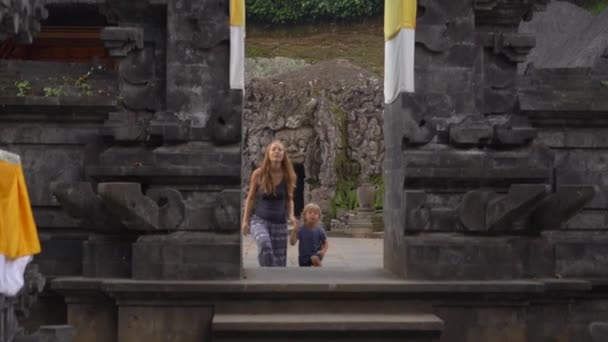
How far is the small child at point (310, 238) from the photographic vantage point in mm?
10445

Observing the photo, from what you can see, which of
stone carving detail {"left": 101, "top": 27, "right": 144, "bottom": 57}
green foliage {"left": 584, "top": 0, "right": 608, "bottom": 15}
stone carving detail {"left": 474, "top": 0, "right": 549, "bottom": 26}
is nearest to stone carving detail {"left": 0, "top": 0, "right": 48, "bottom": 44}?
stone carving detail {"left": 101, "top": 27, "right": 144, "bottom": 57}

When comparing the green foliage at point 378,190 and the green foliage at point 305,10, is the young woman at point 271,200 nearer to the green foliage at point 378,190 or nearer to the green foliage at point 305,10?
the green foliage at point 378,190

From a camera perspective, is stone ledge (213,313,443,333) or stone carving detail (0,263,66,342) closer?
stone carving detail (0,263,66,342)

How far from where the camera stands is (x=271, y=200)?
31.5 feet

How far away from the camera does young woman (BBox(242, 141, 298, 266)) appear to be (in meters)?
9.54

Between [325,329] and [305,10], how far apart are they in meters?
38.7

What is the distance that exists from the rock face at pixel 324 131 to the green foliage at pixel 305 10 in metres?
14.1

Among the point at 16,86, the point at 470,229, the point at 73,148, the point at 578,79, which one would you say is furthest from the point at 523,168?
the point at 16,86

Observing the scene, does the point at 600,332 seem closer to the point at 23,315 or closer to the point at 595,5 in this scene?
the point at 23,315

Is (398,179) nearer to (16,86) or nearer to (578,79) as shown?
(578,79)

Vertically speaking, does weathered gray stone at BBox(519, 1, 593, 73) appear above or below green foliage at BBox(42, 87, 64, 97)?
above

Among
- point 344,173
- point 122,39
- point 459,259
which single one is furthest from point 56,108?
point 344,173

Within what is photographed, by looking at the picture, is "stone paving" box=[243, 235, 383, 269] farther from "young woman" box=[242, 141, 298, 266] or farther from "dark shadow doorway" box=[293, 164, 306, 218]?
"dark shadow doorway" box=[293, 164, 306, 218]

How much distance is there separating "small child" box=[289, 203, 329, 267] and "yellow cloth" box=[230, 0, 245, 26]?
10.0 ft
